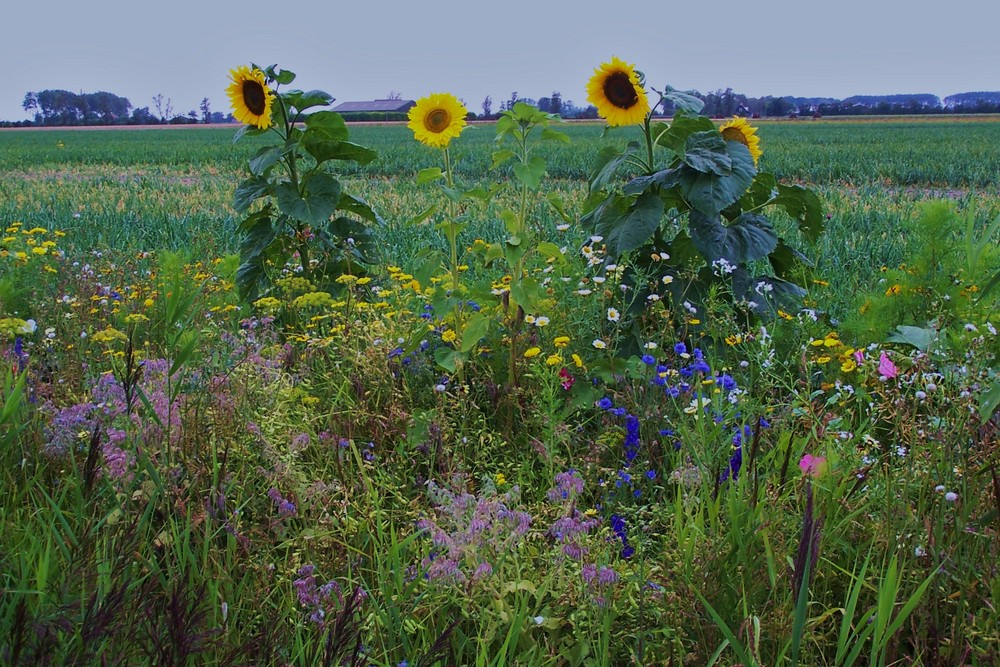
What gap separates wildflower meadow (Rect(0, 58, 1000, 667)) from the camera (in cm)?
152

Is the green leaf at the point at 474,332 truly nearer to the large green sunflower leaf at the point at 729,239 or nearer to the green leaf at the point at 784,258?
the large green sunflower leaf at the point at 729,239

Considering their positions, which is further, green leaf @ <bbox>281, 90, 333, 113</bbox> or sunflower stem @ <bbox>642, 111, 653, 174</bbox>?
green leaf @ <bbox>281, 90, 333, 113</bbox>

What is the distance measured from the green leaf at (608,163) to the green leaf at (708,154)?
22 centimetres

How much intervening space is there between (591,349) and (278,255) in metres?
1.81

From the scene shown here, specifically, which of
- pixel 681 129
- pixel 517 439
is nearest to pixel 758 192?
pixel 681 129

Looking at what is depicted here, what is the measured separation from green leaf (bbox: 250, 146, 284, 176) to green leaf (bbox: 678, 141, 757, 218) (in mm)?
1901

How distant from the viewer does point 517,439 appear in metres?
2.65

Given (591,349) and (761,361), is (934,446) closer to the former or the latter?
(761,361)

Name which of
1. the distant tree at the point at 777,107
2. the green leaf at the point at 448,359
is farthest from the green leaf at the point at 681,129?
the distant tree at the point at 777,107

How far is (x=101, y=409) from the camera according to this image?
215cm

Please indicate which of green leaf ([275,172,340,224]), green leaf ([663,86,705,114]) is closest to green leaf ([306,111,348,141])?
green leaf ([275,172,340,224])

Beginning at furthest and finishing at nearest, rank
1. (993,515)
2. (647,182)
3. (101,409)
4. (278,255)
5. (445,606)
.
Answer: (278,255), (647,182), (101,409), (445,606), (993,515)

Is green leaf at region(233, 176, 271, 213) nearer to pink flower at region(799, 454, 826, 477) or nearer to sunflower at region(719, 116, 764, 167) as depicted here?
sunflower at region(719, 116, 764, 167)

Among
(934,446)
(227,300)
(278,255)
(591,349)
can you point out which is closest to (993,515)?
(934,446)
